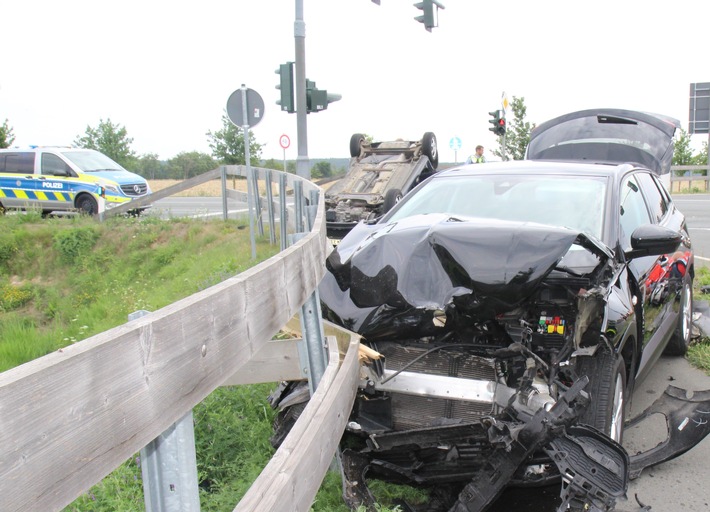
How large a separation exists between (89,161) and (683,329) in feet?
52.2

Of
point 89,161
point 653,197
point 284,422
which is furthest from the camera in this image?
point 89,161

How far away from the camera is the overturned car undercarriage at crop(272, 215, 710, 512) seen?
300 cm

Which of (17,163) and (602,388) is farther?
(17,163)

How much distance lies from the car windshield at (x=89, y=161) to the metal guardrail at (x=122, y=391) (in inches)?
666

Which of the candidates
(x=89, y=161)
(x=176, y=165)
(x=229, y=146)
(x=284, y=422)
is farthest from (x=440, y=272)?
(x=176, y=165)

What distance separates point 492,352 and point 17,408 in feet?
8.92

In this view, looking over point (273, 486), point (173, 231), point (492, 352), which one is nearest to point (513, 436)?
point (492, 352)

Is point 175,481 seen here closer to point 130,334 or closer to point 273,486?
point 273,486

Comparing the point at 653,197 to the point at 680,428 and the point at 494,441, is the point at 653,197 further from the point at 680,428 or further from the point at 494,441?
the point at 494,441

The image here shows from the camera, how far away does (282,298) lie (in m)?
2.37

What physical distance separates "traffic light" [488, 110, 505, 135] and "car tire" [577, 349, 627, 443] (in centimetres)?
1730

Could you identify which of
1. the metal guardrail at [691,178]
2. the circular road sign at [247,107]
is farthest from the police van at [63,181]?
the metal guardrail at [691,178]

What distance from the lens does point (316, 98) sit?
13656mm

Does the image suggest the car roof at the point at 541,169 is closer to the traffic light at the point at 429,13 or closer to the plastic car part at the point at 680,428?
the plastic car part at the point at 680,428
